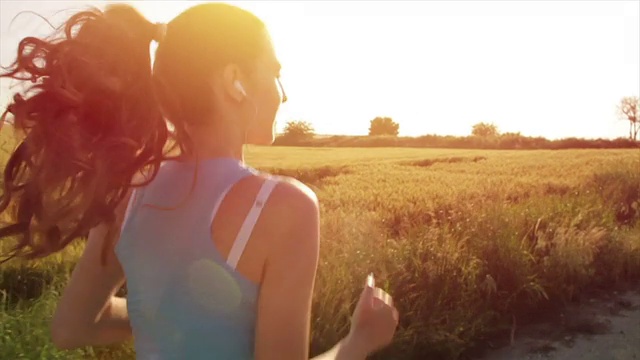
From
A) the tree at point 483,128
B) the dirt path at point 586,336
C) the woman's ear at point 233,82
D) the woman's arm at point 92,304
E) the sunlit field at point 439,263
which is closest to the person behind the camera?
the woman's ear at point 233,82

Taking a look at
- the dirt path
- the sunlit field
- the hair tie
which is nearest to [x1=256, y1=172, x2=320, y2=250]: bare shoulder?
the hair tie

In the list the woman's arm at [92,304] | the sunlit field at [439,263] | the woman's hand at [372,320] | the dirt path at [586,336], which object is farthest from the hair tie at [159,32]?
the dirt path at [586,336]

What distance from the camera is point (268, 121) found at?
1.21 metres

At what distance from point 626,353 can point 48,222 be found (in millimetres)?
5016

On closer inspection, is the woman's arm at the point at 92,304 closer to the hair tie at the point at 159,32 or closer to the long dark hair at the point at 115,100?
the long dark hair at the point at 115,100

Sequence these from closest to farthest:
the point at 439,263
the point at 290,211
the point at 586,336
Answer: the point at 290,211 < the point at 439,263 < the point at 586,336

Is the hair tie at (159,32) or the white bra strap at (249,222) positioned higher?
the hair tie at (159,32)

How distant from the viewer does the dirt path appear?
17.8ft

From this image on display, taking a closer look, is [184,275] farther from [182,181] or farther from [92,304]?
[92,304]

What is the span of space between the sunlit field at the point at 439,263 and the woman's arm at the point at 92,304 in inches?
80.5

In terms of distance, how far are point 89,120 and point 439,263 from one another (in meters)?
4.43

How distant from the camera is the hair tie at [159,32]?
48.3 inches

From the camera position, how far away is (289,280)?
1.08 metres

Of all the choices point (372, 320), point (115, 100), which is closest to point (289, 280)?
point (372, 320)
